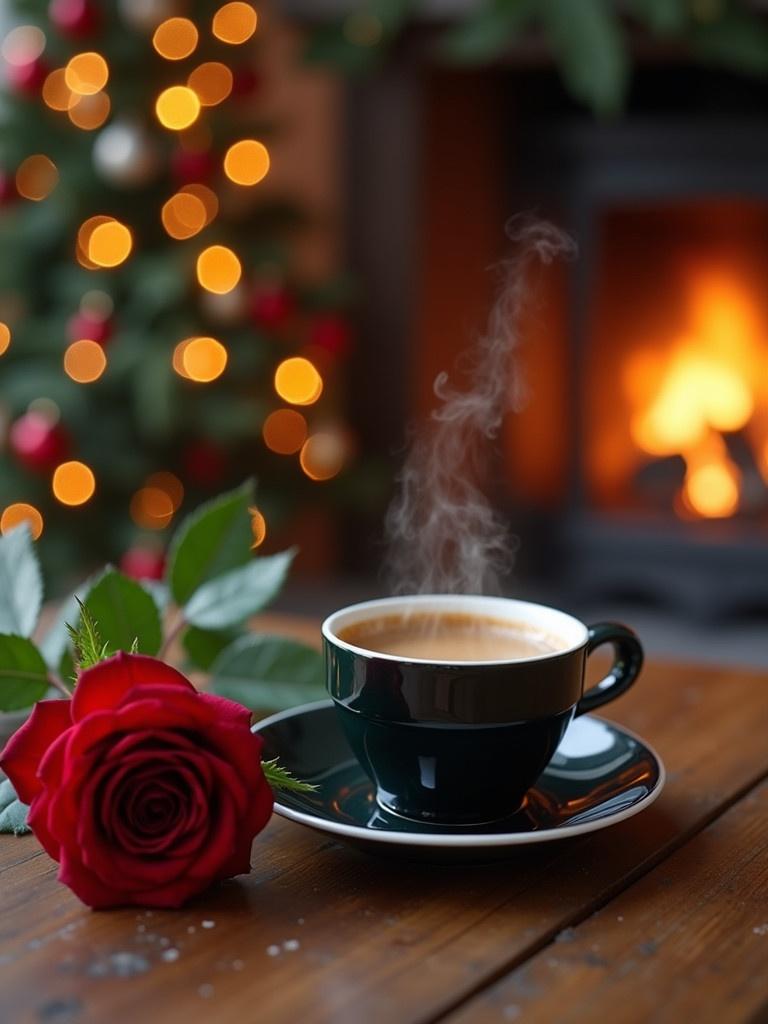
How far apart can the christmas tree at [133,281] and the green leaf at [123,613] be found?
1.30 metres

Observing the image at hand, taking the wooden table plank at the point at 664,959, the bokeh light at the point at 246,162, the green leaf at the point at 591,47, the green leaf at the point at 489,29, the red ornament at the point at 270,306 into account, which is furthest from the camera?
the bokeh light at the point at 246,162

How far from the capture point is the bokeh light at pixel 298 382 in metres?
2.24

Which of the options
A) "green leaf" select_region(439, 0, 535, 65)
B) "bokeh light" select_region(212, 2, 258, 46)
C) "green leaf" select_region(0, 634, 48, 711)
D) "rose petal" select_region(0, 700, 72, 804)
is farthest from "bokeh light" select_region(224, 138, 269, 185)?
"rose petal" select_region(0, 700, 72, 804)

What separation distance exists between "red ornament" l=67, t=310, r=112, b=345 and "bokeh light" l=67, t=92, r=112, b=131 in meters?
0.31

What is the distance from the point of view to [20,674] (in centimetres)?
72

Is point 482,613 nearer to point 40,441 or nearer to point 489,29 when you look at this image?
Result: point 40,441

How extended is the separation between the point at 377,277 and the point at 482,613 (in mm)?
1740

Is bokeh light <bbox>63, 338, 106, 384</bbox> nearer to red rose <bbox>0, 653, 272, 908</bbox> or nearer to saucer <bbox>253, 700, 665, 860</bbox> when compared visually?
saucer <bbox>253, 700, 665, 860</bbox>

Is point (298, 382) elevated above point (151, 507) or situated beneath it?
elevated above

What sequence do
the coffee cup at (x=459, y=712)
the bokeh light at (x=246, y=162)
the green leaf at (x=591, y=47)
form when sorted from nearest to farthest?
the coffee cup at (x=459, y=712) < the green leaf at (x=591, y=47) < the bokeh light at (x=246, y=162)

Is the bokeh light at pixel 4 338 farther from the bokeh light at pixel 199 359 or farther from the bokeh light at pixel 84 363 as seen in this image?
the bokeh light at pixel 199 359

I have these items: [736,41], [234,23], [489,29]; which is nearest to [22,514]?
[234,23]

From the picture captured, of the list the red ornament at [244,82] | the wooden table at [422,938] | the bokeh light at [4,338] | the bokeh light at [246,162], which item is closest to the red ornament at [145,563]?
the bokeh light at [4,338]

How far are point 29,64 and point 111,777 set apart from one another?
68.5 inches
